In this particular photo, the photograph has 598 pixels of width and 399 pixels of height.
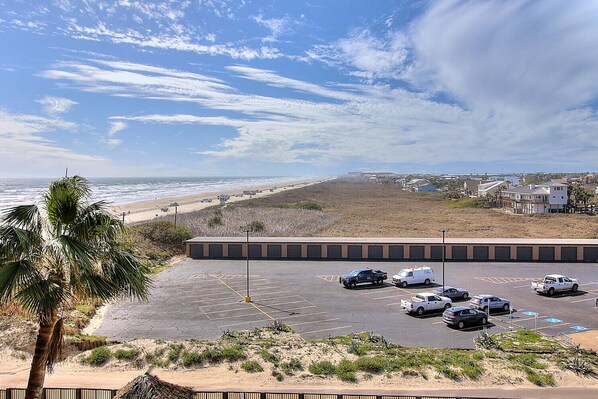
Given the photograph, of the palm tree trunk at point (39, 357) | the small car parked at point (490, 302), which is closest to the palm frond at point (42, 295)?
the palm tree trunk at point (39, 357)

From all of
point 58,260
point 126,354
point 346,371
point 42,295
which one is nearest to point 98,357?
point 126,354

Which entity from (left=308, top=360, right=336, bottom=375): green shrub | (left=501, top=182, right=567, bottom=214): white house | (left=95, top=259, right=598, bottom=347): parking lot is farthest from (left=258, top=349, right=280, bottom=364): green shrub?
(left=501, top=182, right=567, bottom=214): white house

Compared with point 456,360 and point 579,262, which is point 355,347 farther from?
point 579,262

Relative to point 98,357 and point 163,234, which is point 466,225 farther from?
point 98,357

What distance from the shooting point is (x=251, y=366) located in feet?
57.8

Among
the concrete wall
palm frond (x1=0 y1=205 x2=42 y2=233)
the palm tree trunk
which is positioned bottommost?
the concrete wall

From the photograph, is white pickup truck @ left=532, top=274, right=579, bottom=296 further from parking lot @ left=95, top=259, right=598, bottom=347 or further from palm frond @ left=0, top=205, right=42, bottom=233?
palm frond @ left=0, top=205, right=42, bottom=233

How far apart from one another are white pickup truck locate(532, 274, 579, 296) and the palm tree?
31.4m

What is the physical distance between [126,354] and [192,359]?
3201 millimetres

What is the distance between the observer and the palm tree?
8.39 meters

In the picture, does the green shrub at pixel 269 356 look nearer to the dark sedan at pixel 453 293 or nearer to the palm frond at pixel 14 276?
the palm frond at pixel 14 276

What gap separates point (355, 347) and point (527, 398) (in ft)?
23.9

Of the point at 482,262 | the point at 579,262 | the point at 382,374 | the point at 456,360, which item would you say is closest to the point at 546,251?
the point at 579,262

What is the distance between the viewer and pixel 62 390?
44.8 feet
